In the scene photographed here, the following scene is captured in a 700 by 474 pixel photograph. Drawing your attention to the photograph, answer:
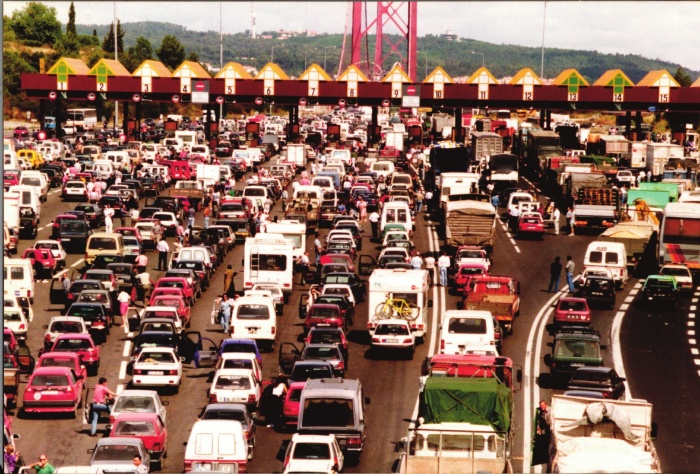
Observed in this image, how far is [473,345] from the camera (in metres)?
39.9

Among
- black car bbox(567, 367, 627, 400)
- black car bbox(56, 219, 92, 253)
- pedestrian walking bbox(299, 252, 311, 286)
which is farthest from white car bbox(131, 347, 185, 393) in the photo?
black car bbox(56, 219, 92, 253)

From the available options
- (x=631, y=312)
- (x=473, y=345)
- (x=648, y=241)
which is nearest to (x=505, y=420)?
(x=473, y=345)

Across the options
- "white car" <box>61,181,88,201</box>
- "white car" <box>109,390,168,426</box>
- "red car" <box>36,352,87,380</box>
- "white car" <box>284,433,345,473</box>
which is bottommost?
"white car" <box>61,181,88,201</box>

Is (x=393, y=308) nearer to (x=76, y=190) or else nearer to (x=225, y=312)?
(x=225, y=312)

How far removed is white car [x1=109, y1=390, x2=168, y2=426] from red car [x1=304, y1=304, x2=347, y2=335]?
12212 mm

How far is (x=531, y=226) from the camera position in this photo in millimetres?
70375

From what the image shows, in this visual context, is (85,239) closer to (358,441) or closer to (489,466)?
(358,441)

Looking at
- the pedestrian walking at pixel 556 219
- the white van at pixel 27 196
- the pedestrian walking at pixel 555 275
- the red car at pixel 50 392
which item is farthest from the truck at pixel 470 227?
the red car at pixel 50 392

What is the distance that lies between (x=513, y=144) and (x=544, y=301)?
7750cm

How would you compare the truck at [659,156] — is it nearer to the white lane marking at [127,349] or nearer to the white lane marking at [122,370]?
the white lane marking at [127,349]

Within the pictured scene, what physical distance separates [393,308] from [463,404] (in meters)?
14.9

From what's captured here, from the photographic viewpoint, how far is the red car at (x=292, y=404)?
35125 millimetres

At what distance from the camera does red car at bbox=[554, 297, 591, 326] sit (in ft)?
157

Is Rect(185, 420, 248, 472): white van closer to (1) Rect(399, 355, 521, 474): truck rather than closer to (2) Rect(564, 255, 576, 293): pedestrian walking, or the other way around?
(1) Rect(399, 355, 521, 474): truck
